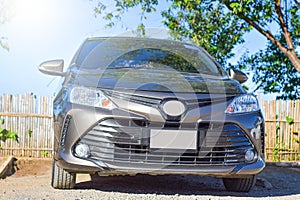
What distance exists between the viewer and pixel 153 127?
3.33 metres

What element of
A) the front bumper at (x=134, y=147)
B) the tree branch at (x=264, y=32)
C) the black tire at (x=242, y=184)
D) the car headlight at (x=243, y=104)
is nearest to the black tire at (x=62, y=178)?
the front bumper at (x=134, y=147)

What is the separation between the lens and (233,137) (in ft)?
11.7

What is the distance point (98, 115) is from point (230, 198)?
1.36 meters

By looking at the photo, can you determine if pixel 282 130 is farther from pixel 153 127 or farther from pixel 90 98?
pixel 90 98

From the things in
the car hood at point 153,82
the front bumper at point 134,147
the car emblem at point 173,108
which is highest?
the car hood at point 153,82

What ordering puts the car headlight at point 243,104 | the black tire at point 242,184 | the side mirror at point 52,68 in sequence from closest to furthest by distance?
the car headlight at point 243,104 < the black tire at point 242,184 < the side mirror at point 52,68

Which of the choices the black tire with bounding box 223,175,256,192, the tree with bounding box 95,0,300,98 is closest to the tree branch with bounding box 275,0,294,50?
the tree with bounding box 95,0,300,98

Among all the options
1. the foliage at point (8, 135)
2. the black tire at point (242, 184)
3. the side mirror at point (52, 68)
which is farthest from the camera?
the foliage at point (8, 135)

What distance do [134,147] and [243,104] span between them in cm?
108

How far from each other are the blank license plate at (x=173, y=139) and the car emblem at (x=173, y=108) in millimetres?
146

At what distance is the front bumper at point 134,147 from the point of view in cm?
334

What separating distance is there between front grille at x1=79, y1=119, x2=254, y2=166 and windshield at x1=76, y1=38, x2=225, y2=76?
3.06 ft

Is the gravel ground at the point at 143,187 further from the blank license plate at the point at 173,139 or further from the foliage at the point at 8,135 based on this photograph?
the foliage at the point at 8,135

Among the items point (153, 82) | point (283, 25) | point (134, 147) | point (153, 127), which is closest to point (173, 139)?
point (153, 127)
